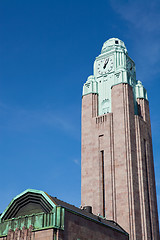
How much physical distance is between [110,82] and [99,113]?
6408 mm

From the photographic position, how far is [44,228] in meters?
37.4

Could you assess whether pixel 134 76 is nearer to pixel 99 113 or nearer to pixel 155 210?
pixel 99 113

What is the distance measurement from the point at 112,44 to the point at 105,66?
19.3ft

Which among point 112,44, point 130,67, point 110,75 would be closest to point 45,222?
point 110,75

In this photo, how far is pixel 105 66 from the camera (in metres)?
71.2

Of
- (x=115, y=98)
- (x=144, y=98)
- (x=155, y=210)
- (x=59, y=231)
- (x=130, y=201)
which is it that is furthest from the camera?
(x=144, y=98)

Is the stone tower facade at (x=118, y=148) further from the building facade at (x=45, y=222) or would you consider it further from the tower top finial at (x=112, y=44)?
the building facade at (x=45, y=222)

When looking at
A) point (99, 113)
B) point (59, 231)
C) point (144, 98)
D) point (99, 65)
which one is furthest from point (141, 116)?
point (59, 231)

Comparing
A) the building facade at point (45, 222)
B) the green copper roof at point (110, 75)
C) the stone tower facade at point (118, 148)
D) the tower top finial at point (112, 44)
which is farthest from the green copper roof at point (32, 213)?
the tower top finial at point (112, 44)

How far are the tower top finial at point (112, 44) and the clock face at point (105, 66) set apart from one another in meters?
2.71

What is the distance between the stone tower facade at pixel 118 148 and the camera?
56.5m

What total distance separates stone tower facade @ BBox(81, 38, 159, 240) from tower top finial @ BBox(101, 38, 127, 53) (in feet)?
1.14

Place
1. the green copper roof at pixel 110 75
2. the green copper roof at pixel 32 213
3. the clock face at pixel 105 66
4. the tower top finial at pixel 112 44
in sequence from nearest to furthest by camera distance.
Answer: the green copper roof at pixel 32 213 → the green copper roof at pixel 110 75 → the clock face at pixel 105 66 → the tower top finial at pixel 112 44

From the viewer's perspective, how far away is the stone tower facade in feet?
185
